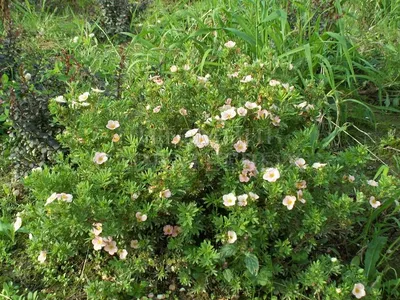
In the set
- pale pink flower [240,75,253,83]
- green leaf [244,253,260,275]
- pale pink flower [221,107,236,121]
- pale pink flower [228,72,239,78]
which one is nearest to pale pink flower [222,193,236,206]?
green leaf [244,253,260,275]

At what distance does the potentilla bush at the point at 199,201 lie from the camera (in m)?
2.13

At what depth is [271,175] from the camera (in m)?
2.16

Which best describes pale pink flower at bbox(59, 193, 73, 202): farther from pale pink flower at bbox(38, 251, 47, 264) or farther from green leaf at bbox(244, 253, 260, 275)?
green leaf at bbox(244, 253, 260, 275)

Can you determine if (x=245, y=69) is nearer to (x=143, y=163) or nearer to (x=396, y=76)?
(x=143, y=163)

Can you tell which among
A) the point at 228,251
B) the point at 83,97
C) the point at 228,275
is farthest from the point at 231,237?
the point at 83,97

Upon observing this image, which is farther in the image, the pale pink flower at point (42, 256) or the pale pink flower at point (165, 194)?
the pale pink flower at point (42, 256)

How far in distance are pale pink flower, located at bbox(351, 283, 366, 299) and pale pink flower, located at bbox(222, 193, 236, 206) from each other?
0.57 metres

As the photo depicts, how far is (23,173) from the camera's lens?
2.91 meters

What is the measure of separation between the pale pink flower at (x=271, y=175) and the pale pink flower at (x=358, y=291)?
52 cm

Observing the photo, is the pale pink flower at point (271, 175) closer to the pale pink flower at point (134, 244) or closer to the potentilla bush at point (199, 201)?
the potentilla bush at point (199, 201)

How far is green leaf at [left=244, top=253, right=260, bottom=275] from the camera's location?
6.94ft

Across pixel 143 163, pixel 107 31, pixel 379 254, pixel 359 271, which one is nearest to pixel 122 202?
pixel 143 163

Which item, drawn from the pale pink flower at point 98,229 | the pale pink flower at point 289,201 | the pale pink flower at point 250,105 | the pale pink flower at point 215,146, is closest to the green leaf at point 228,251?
the pale pink flower at point 289,201

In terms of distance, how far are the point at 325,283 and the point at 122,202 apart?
83cm
